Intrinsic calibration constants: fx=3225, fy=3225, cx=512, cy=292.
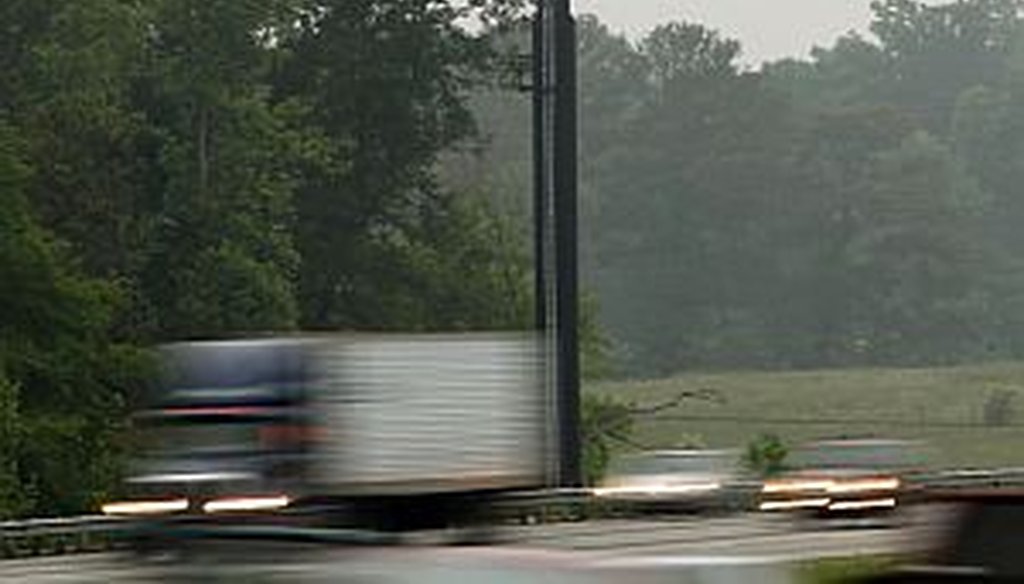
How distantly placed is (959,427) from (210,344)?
7561cm

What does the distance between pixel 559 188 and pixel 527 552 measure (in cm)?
3547

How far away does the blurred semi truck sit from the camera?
24.7m

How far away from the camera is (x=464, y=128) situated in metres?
83.2

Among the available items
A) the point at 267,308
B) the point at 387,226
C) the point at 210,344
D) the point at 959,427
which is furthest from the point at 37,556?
the point at 959,427

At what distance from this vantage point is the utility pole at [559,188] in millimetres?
45469

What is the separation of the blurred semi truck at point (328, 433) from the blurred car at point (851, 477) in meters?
10.5

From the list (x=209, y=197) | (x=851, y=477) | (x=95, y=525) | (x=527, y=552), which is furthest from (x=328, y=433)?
(x=209, y=197)

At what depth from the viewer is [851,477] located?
124 feet

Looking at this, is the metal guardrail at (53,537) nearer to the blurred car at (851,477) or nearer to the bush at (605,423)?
the blurred car at (851,477)

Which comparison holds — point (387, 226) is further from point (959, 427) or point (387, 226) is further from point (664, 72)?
point (664, 72)

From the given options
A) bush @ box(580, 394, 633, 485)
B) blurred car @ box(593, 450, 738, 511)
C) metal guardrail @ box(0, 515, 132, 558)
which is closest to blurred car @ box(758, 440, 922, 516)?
blurred car @ box(593, 450, 738, 511)

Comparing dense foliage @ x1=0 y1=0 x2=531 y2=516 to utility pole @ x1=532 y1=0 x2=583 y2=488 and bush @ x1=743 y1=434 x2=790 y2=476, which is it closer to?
bush @ x1=743 y1=434 x2=790 y2=476

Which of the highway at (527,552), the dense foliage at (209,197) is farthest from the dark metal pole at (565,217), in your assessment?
the dense foliage at (209,197)

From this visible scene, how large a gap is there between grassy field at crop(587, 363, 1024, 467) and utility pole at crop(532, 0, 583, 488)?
133ft
